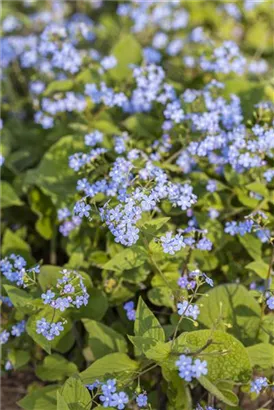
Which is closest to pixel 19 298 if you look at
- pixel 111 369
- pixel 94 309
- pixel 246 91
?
pixel 94 309

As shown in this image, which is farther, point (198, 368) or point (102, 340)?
point (102, 340)

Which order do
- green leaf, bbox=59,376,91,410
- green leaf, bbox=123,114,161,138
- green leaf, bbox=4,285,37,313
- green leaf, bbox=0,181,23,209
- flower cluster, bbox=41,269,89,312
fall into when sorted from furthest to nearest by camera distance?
green leaf, bbox=123,114,161,138, green leaf, bbox=0,181,23,209, green leaf, bbox=4,285,37,313, flower cluster, bbox=41,269,89,312, green leaf, bbox=59,376,91,410

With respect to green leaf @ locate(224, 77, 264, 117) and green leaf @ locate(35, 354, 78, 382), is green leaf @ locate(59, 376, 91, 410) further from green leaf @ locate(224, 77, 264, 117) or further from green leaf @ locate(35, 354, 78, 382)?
green leaf @ locate(224, 77, 264, 117)

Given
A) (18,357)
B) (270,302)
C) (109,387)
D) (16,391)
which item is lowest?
(16,391)

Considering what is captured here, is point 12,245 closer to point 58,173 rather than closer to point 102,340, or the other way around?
point 58,173

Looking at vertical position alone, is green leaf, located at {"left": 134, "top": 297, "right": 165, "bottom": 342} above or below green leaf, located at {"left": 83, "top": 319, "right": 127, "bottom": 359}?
above

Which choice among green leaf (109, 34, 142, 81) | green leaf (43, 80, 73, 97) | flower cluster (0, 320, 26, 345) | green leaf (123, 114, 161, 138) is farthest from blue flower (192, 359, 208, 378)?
green leaf (109, 34, 142, 81)

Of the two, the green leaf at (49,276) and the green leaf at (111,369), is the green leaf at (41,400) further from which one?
the green leaf at (49,276)
